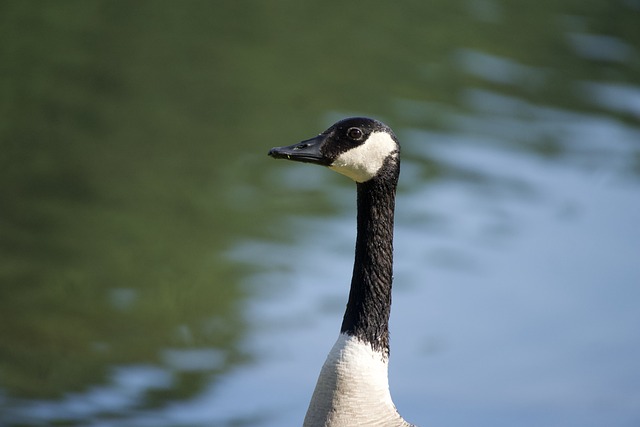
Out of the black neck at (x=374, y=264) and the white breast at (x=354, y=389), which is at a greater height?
the black neck at (x=374, y=264)

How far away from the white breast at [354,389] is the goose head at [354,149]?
2.23 ft

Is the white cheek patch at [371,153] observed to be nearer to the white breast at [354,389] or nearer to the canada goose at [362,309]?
the canada goose at [362,309]

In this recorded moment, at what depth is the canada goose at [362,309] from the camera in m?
4.64

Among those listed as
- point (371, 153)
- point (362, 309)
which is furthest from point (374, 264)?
point (371, 153)

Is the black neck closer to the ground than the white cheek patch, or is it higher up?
closer to the ground

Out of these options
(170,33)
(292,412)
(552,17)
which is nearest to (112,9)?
(170,33)

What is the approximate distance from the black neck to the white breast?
0.22ft

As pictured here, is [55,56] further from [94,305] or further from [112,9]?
[94,305]

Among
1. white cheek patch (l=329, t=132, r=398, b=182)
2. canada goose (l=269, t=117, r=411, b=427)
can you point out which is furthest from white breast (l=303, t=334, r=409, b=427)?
white cheek patch (l=329, t=132, r=398, b=182)

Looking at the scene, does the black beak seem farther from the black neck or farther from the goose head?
the black neck

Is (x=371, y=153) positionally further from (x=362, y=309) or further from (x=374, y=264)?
(x=362, y=309)

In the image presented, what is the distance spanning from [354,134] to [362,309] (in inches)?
27.3

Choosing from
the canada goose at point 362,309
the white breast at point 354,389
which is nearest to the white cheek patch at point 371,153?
the canada goose at point 362,309

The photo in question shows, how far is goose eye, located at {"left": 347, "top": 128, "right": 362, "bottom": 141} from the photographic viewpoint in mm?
4691
